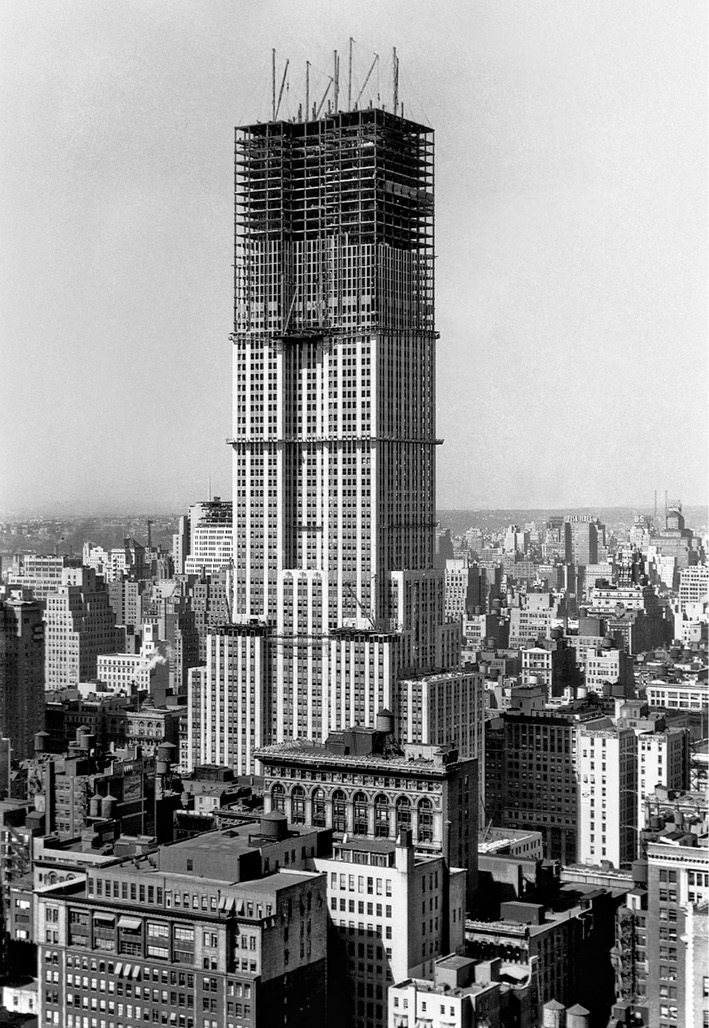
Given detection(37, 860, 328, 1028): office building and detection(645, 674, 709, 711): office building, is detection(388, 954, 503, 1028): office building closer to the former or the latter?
detection(37, 860, 328, 1028): office building

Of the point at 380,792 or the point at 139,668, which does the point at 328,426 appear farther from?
the point at 139,668

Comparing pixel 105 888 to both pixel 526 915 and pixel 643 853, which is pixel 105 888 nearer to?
pixel 526 915

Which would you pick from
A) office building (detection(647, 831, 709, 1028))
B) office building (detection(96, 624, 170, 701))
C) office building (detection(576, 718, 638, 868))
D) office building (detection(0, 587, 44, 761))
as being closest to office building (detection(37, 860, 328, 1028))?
office building (detection(647, 831, 709, 1028))

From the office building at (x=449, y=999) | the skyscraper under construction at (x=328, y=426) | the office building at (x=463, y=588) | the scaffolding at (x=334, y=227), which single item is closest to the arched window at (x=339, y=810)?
the office building at (x=449, y=999)

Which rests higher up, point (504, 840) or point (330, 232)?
point (330, 232)

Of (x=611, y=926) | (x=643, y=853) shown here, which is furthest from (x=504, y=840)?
(x=611, y=926)
